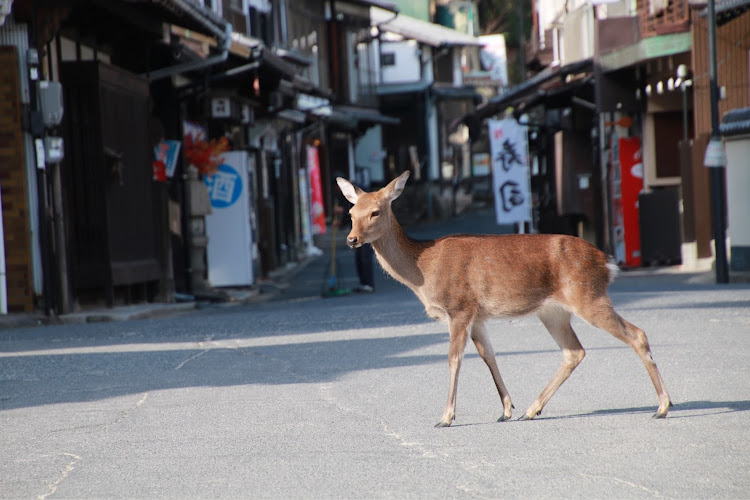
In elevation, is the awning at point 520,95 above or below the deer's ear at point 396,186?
above

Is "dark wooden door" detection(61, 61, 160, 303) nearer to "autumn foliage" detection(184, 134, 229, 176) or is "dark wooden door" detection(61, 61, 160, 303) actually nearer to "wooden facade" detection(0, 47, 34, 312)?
"wooden facade" detection(0, 47, 34, 312)

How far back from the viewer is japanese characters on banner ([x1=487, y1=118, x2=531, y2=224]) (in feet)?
92.6

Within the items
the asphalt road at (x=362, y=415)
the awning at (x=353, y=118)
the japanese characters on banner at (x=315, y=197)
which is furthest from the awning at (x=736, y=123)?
the awning at (x=353, y=118)

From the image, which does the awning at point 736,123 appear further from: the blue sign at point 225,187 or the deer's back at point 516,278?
the deer's back at point 516,278

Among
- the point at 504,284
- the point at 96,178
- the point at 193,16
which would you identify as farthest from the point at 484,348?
the point at 193,16

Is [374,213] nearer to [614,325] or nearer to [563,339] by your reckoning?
[563,339]

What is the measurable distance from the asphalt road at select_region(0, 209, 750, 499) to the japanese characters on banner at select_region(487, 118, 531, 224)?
14727 mm

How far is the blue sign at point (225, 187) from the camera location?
72.3ft

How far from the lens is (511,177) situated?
28.3 meters

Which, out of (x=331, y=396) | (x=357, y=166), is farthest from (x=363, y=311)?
(x=357, y=166)

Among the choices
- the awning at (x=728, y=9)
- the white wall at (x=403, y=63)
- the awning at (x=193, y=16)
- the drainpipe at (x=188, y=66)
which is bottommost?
the drainpipe at (x=188, y=66)

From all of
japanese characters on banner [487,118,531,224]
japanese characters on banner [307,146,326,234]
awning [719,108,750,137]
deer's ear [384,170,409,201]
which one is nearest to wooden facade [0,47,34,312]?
deer's ear [384,170,409,201]

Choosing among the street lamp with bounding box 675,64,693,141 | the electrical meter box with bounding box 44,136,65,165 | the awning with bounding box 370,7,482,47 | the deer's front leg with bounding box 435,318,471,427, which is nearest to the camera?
the deer's front leg with bounding box 435,318,471,427

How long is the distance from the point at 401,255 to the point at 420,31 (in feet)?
160
